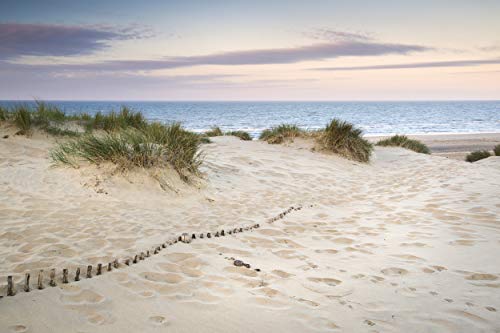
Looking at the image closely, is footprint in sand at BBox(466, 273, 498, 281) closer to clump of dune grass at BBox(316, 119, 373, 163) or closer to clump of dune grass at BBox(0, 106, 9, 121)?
clump of dune grass at BBox(316, 119, 373, 163)

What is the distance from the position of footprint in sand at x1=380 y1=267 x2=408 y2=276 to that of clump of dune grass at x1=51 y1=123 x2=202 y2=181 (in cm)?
435

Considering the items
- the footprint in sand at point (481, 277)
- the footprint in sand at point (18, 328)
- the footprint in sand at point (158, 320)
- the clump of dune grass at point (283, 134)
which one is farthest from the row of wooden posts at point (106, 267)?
the clump of dune grass at point (283, 134)

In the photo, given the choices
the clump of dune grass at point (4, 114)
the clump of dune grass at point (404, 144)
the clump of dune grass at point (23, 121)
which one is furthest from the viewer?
the clump of dune grass at point (404, 144)

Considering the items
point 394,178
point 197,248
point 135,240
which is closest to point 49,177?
point 135,240

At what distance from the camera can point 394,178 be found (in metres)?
9.26

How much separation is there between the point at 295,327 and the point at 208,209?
3.60 metres

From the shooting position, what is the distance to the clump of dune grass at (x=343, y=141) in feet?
37.0

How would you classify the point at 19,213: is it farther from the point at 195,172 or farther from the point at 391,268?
the point at 391,268

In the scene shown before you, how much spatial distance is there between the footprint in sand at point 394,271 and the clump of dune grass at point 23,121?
368 inches

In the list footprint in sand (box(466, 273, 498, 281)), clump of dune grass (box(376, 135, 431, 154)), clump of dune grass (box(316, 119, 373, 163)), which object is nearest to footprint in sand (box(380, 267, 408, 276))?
footprint in sand (box(466, 273, 498, 281))

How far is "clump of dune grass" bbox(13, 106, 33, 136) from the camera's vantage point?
9.53 m

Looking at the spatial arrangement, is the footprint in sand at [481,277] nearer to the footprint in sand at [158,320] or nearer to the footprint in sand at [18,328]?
the footprint in sand at [158,320]

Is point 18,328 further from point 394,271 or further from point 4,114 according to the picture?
point 4,114

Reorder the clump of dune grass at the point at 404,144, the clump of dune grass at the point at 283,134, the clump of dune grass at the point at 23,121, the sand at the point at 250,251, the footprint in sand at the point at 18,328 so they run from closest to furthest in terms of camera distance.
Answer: the footprint in sand at the point at 18,328 → the sand at the point at 250,251 → the clump of dune grass at the point at 23,121 → the clump of dune grass at the point at 283,134 → the clump of dune grass at the point at 404,144
